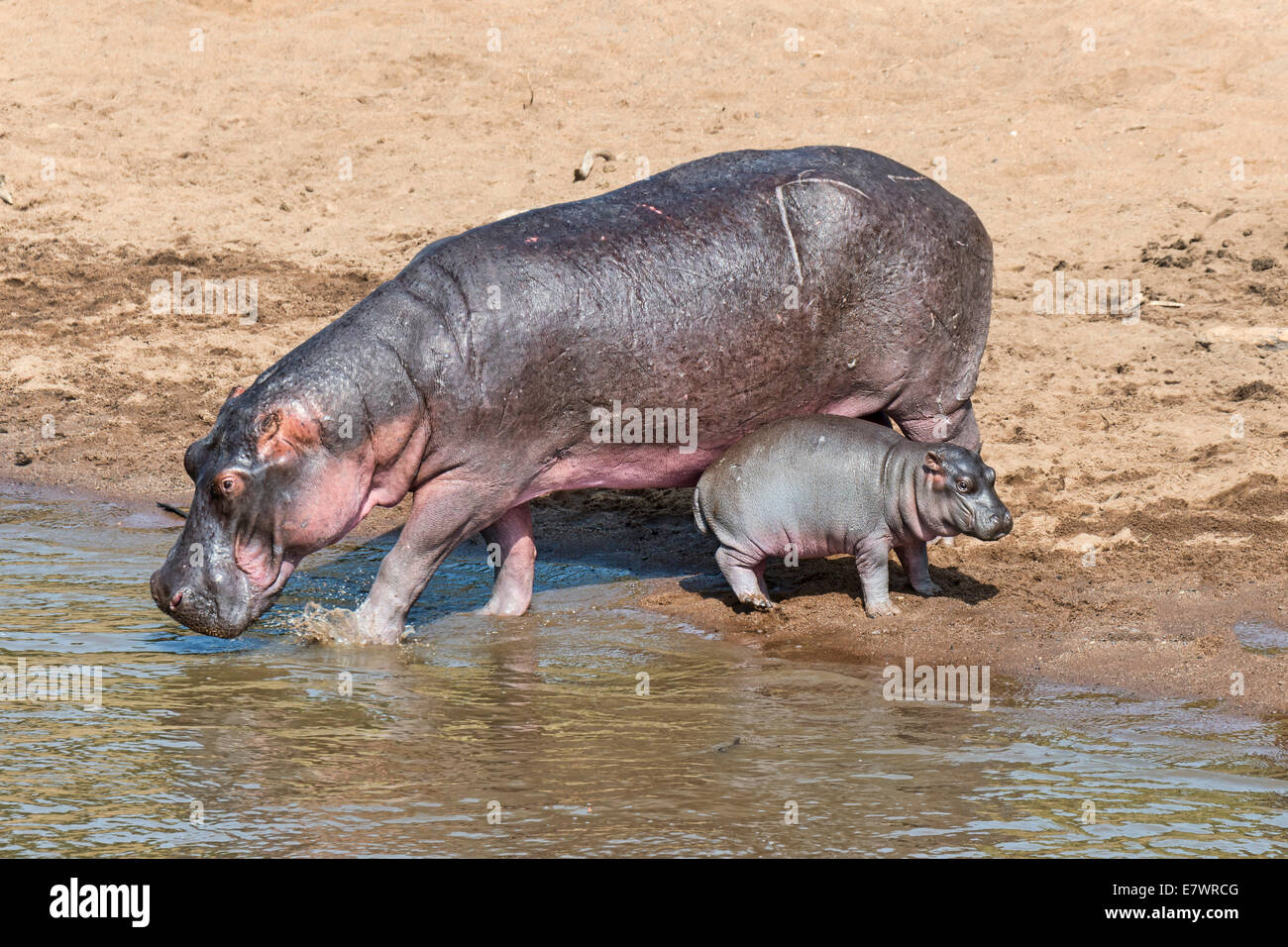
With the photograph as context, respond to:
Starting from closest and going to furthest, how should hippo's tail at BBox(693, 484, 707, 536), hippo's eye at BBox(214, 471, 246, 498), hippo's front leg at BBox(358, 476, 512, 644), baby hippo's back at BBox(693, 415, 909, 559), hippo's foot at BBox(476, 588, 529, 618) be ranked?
hippo's eye at BBox(214, 471, 246, 498) < hippo's front leg at BBox(358, 476, 512, 644) < baby hippo's back at BBox(693, 415, 909, 559) < hippo's tail at BBox(693, 484, 707, 536) < hippo's foot at BBox(476, 588, 529, 618)

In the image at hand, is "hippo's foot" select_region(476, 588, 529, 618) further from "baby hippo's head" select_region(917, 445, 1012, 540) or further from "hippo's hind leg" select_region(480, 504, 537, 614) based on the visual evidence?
"baby hippo's head" select_region(917, 445, 1012, 540)

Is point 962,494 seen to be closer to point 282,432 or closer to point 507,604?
point 507,604

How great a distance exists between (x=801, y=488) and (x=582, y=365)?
1.13m

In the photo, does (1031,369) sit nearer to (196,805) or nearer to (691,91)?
(691,91)

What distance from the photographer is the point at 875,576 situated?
294 inches

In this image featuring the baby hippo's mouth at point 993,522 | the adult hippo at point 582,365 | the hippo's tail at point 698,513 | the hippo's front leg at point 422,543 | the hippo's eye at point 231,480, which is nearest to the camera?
the hippo's eye at point 231,480

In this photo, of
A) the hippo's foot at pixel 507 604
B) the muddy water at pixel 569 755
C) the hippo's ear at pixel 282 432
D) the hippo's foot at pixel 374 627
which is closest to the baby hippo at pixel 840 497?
the muddy water at pixel 569 755

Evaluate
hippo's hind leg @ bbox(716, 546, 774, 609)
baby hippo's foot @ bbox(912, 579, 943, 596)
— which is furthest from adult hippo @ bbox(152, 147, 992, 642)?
baby hippo's foot @ bbox(912, 579, 943, 596)

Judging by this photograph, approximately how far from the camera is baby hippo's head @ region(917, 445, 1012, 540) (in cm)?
716

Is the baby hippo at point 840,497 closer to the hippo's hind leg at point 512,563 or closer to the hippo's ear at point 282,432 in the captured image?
the hippo's hind leg at point 512,563

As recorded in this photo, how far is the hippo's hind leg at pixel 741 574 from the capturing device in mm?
7531

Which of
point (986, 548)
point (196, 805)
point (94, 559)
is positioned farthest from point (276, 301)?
point (196, 805)

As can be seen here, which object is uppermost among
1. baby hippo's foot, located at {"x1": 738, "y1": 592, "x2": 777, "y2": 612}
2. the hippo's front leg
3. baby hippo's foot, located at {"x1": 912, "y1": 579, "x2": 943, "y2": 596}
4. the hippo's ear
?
the hippo's ear

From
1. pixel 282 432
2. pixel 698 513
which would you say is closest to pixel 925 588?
pixel 698 513
